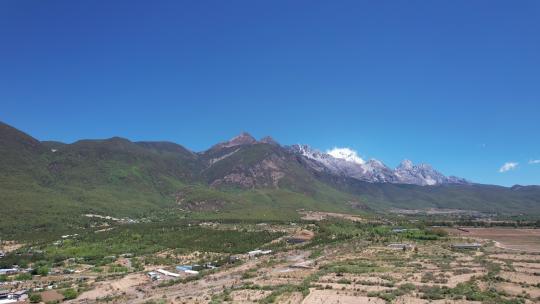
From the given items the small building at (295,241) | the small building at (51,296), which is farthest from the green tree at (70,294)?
the small building at (295,241)

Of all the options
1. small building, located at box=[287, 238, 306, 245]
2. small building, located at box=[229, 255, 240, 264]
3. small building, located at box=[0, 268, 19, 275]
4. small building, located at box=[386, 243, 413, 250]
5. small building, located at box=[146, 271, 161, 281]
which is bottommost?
small building, located at box=[0, 268, 19, 275]

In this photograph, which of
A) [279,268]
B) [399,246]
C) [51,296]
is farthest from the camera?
[399,246]

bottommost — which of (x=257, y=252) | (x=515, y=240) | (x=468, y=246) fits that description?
(x=257, y=252)

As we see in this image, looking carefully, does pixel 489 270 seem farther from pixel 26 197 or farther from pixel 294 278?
pixel 26 197

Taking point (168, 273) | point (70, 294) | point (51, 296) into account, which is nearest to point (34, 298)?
point (51, 296)

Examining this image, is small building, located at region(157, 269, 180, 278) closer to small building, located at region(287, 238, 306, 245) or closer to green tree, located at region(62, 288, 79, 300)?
green tree, located at region(62, 288, 79, 300)

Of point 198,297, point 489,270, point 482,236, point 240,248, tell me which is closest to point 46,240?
point 240,248

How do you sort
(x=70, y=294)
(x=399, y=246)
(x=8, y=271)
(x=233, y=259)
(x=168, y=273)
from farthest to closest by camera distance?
(x=399, y=246), (x=233, y=259), (x=8, y=271), (x=168, y=273), (x=70, y=294)

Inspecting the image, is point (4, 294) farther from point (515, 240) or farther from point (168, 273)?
point (515, 240)

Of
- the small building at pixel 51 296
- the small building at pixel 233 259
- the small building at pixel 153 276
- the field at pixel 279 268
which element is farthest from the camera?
the small building at pixel 233 259

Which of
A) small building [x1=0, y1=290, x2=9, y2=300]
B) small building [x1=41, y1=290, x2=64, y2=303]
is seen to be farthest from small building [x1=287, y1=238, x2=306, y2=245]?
small building [x1=0, y1=290, x2=9, y2=300]

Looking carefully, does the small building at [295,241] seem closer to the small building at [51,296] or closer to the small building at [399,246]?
the small building at [399,246]
